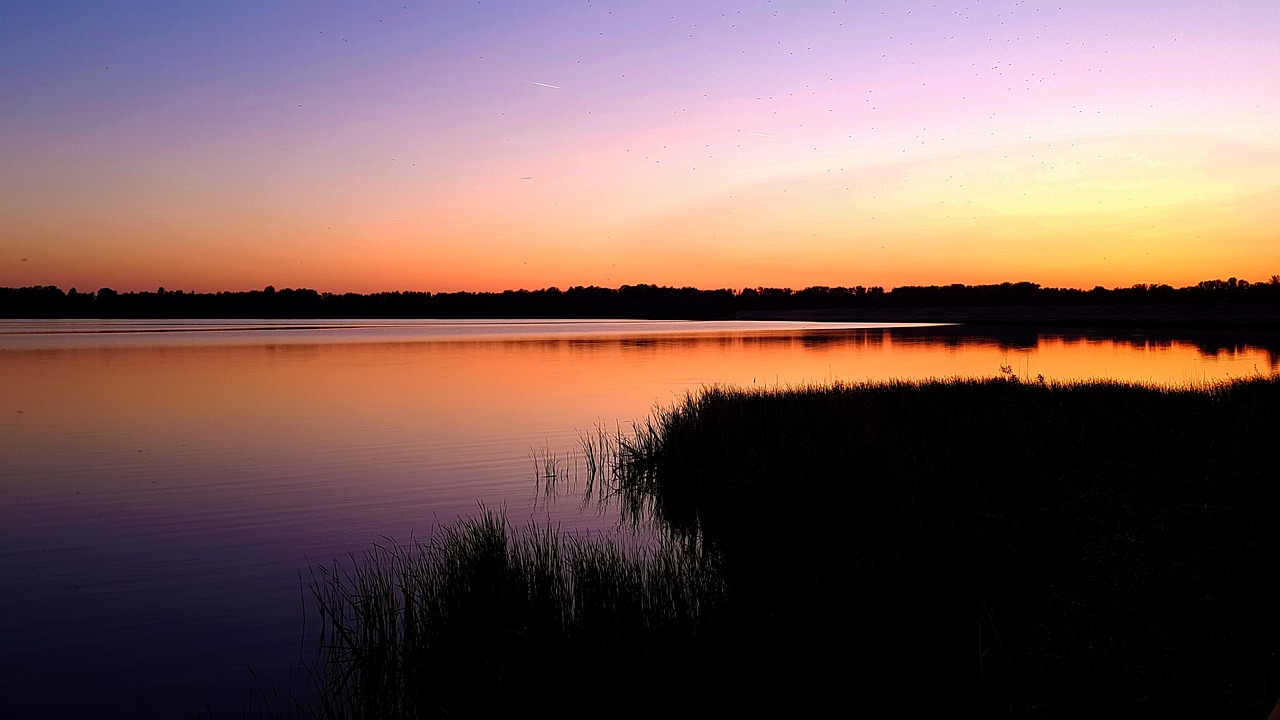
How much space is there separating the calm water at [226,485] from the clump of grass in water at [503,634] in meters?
0.94

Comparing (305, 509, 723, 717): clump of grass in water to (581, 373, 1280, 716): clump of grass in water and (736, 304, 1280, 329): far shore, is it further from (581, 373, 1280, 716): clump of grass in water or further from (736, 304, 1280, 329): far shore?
(736, 304, 1280, 329): far shore

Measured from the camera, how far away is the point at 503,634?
709 centimetres

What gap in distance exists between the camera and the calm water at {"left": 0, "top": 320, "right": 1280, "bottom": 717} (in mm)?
7797

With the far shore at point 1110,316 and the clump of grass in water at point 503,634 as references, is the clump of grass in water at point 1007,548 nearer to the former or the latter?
the clump of grass in water at point 503,634

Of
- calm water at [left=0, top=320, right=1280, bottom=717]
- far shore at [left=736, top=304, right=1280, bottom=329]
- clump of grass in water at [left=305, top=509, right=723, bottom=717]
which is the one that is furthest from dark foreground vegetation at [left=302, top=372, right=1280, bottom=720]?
far shore at [left=736, top=304, right=1280, bottom=329]

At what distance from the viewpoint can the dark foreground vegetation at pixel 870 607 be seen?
5.63 m

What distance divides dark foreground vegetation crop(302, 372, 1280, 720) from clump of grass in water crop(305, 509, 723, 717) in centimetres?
2

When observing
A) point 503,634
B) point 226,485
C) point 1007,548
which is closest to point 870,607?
point 1007,548

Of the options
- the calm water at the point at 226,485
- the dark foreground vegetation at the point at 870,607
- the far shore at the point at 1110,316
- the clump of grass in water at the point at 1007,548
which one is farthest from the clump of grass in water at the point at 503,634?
the far shore at the point at 1110,316

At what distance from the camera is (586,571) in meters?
8.10

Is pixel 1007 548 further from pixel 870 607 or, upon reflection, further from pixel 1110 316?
pixel 1110 316

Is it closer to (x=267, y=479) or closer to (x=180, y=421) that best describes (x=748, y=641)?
(x=267, y=479)

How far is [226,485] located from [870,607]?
1308 cm

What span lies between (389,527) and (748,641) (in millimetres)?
A: 7643
